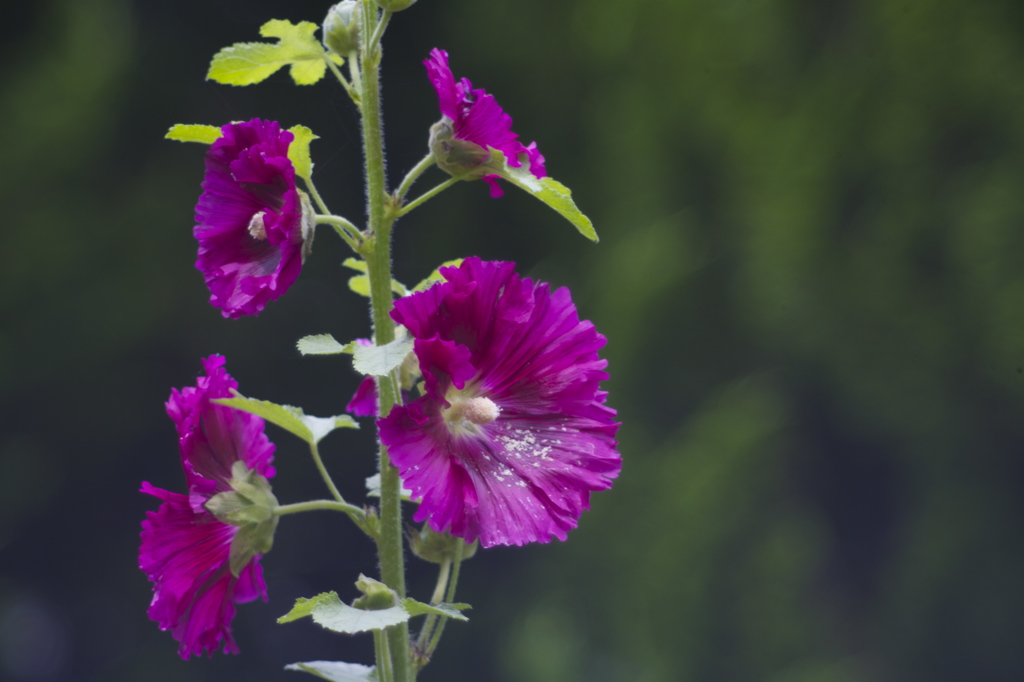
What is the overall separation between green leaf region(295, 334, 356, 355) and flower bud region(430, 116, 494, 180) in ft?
0.31

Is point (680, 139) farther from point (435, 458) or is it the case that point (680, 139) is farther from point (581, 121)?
point (435, 458)

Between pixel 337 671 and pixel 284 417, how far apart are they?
14cm

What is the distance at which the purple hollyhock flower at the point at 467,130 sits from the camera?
39 centimetres

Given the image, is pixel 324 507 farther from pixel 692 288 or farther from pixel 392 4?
pixel 692 288

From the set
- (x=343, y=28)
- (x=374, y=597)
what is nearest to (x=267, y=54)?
(x=343, y=28)

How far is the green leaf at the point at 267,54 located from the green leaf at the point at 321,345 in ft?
0.50

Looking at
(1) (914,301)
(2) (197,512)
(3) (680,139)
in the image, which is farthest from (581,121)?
(2) (197,512)

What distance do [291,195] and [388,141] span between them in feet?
3.97

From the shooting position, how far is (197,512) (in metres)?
0.41

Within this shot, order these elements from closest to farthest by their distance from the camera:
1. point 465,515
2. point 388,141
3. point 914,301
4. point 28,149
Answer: point 465,515 < point 28,149 < point 388,141 < point 914,301

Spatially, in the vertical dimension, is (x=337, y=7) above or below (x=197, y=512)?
above

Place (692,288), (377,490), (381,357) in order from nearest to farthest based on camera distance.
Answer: (381,357) → (377,490) → (692,288)

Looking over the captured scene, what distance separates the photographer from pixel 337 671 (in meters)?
0.44

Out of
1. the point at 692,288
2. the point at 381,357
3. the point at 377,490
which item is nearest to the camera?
the point at 381,357
